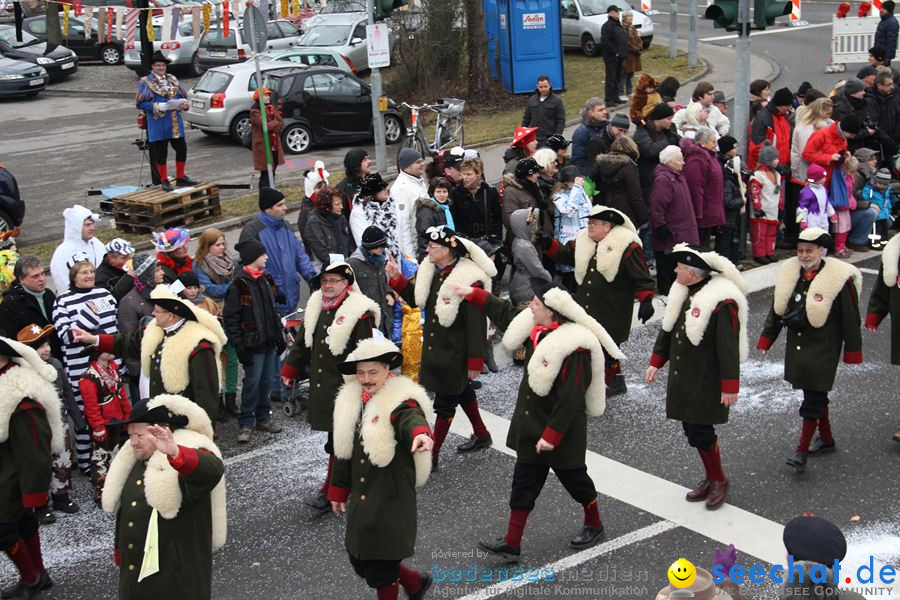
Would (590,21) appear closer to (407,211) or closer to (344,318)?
(407,211)

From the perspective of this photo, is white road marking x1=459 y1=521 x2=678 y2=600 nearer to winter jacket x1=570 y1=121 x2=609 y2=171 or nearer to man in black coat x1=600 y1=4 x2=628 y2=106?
winter jacket x1=570 y1=121 x2=609 y2=171

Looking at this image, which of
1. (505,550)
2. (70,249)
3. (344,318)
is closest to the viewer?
(505,550)

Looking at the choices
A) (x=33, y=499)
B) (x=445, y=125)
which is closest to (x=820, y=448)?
(x=33, y=499)

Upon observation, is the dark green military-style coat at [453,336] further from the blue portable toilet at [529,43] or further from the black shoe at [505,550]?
the blue portable toilet at [529,43]

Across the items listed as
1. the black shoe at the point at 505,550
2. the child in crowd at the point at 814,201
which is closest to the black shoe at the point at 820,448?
the black shoe at the point at 505,550

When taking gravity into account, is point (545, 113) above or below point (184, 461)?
above

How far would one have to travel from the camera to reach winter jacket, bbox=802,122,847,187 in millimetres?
13695

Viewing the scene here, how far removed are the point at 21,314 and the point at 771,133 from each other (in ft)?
31.3

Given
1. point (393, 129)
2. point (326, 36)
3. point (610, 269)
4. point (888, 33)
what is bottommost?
point (610, 269)

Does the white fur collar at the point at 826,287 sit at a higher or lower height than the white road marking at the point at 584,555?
higher

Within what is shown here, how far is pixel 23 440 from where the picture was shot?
22.9 feet

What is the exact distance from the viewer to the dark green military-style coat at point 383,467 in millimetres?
6242

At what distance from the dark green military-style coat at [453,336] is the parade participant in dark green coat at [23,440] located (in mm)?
2856

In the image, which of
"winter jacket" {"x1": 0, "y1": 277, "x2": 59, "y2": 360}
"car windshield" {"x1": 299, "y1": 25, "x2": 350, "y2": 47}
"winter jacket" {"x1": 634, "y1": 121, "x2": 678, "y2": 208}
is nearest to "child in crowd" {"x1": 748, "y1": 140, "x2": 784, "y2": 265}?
"winter jacket" {"x1": 634, "y1": 121, "x2": 678, "y2": 208}
